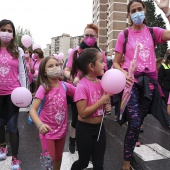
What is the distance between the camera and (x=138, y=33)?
3113 mm

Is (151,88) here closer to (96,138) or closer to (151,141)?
(96,138)

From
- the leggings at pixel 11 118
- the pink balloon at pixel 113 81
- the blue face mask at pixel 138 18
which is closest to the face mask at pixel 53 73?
the pink balloon at pixel 113 81

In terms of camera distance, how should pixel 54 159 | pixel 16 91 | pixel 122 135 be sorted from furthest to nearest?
pixel 122 135
pixel 16 91
pixel 54 159

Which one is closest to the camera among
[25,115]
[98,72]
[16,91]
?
[98,72]

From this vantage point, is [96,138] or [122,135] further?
[122,135]

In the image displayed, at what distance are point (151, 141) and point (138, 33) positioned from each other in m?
2.28

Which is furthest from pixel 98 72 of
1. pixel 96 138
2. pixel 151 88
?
pixel 151 88

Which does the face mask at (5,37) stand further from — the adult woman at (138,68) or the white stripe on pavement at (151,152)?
the white stripe on pavement at (151,152)

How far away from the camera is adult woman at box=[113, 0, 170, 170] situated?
299 cm

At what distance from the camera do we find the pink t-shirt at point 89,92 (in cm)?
230

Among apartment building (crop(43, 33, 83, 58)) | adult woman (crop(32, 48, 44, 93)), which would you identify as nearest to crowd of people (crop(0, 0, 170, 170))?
adult woman (crop(32, 48, 44, 93))

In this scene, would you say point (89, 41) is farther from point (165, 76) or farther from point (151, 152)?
point (165, 76)

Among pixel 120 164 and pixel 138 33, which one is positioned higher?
pixel 138 33

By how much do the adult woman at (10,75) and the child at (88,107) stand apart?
1142mm
